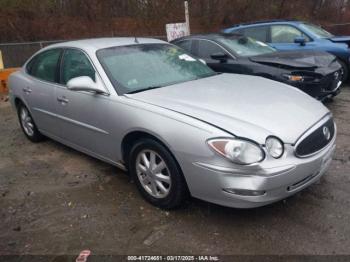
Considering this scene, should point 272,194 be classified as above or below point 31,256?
above

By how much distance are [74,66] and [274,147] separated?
2.62m

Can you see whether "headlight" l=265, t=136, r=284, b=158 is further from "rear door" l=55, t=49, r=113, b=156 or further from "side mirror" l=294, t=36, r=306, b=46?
"side mirror" l=294, t=36, r=306, b=46

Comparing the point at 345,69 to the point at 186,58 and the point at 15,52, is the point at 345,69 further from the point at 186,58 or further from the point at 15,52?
the point at 15,52

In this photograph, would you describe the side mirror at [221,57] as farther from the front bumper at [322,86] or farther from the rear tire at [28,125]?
the rear tire at [28,125]

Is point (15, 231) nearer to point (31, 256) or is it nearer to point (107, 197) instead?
point (31, 256)

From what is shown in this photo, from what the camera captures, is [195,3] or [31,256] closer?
[31,256]

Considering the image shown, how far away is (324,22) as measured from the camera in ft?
80.2

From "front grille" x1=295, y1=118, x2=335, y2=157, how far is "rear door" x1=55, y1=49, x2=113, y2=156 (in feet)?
6.12

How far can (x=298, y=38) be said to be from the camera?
328 inches

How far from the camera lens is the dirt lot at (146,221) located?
121 inches

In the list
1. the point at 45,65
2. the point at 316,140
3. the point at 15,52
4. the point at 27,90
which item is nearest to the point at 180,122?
the point at 316,140

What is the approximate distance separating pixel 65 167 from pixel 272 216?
2.67 m

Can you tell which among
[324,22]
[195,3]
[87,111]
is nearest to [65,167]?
[87,111]

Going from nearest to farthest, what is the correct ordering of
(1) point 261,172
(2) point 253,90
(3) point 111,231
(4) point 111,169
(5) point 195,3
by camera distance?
(1) point 261,172 < (3) point 111,231 < (2) point 253,90 < (4) point 111,169 < (5) point 195,3
